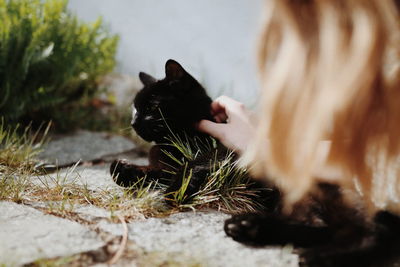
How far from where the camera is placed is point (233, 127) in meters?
1.74

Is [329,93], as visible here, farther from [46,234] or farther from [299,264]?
[46,234]

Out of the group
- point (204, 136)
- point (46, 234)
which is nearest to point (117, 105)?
point (204, 136)

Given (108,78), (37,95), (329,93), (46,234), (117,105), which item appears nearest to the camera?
(329,93)

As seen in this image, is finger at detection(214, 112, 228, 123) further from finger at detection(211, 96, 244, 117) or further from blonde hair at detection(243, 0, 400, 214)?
blonde hair at detection(243, 0, 400, 214)

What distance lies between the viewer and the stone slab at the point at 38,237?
3.41 ft

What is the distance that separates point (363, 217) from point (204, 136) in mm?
954

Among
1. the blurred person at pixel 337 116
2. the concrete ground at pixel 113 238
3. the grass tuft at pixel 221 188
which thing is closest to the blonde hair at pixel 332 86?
the blurred person at pixel 337 116

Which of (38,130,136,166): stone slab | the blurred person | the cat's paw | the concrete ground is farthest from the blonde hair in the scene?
(38,130,136,166): stone slab

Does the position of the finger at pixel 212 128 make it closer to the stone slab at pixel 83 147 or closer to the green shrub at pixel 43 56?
the stone slab at pixel 83 147

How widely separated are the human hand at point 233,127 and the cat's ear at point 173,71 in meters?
0.25

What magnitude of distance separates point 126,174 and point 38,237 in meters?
0.68

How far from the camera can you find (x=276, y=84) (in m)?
1.00

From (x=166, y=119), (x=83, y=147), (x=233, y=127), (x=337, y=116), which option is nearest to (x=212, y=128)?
(x=233, y=127)

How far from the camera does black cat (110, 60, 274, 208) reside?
1832 mm
